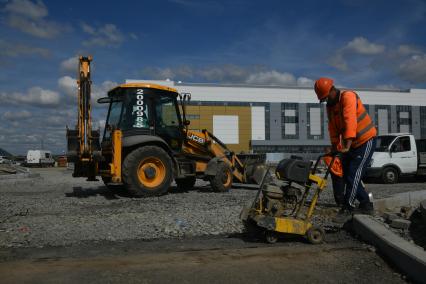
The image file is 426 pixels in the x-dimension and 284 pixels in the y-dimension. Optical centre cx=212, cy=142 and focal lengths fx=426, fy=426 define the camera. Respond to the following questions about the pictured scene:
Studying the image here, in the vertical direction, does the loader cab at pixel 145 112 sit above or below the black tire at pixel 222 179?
above

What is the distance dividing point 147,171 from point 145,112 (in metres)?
1.47

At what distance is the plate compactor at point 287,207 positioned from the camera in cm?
453

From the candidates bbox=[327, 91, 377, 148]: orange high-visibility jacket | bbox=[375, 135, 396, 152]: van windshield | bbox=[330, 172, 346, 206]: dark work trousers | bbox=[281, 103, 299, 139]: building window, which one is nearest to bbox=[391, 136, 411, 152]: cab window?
bbox=[375, 135, 396, 152]: van windshield

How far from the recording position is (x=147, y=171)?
980 cm

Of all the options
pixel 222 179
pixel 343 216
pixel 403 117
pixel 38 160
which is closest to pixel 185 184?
pixel 222 179

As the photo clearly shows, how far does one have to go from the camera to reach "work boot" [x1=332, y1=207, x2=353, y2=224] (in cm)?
534

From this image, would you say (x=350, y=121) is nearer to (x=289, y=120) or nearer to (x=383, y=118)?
(x=289, y=120)

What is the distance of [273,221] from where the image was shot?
4.47m

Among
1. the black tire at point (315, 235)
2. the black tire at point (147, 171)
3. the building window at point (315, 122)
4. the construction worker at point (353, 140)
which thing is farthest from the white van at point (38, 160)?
the black tire at point (315, 235)

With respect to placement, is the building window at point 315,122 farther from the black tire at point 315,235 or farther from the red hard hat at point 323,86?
the black tire at point 315,235

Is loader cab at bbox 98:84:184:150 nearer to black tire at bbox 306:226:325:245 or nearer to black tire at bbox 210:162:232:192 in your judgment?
black tire at bbox 210:162:232:192

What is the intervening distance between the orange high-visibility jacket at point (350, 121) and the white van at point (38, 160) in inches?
2027

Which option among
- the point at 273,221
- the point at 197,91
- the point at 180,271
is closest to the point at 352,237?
the point at 273,221

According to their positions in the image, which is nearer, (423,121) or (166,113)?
(166,113)
